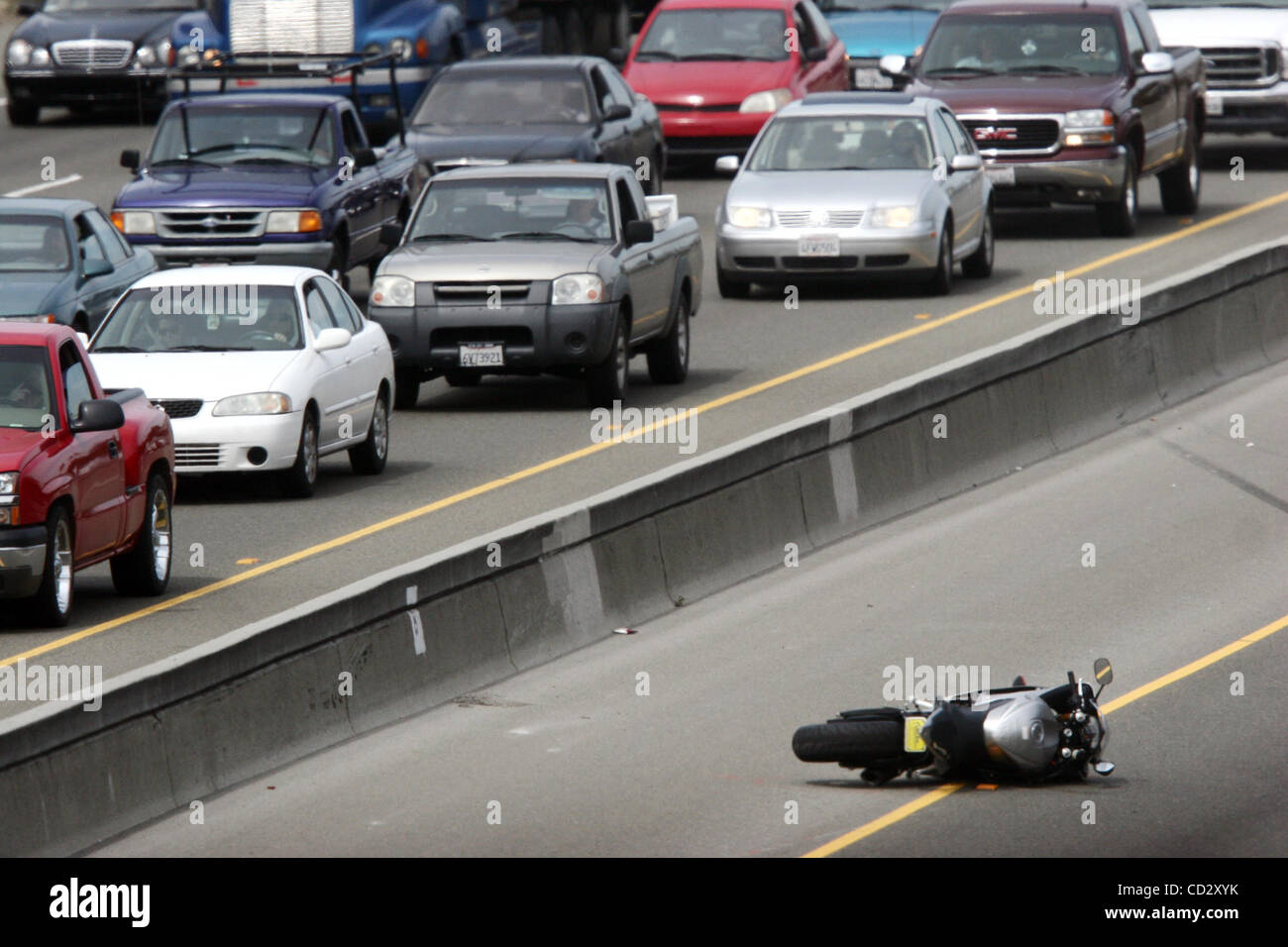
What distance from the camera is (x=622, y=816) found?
433 inches

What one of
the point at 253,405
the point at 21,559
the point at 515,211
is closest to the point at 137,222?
the point at 515,211

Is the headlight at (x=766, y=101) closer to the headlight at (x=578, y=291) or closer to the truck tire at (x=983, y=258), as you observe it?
the truck tire at (x=983, y=258)

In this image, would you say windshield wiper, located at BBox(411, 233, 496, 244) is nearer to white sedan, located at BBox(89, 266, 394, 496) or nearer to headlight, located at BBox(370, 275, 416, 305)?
headlight, located at BBox(370, 275, 416, 305)

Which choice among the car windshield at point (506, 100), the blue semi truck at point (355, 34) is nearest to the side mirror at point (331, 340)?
the car windshield at point (506, 100)

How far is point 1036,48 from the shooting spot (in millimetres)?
29953

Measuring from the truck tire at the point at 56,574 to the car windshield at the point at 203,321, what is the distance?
15.6 feet

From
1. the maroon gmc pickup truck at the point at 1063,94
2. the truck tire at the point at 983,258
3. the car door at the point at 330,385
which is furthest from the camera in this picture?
the maroon gmc pickup truck at the point at 1063,94

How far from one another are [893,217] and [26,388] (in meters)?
12.8

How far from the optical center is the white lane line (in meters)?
32.3

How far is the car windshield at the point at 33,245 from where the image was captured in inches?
861

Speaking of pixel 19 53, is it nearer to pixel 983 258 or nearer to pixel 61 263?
pixel 983 258

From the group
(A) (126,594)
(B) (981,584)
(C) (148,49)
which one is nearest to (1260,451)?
(B) (981,584)

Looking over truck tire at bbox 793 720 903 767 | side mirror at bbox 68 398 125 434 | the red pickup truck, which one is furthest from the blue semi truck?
truck tire at bbox 793 720 903 767
